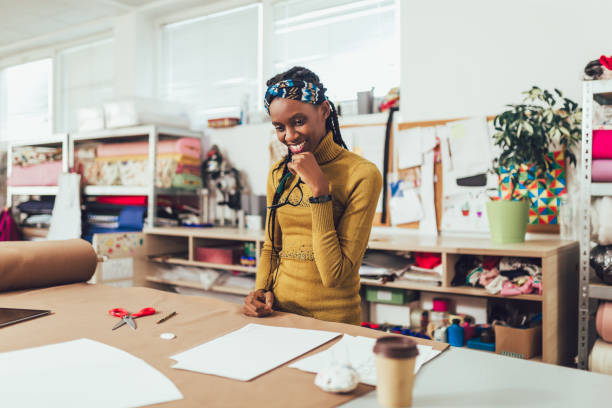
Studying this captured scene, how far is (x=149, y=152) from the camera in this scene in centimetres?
344

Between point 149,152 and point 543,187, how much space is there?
238 cm

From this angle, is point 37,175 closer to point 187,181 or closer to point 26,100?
point 187,181

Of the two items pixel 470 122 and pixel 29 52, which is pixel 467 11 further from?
pixel 29 52

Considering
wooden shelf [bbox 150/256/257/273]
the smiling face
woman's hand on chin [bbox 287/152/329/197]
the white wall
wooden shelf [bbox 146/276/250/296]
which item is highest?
the white wall

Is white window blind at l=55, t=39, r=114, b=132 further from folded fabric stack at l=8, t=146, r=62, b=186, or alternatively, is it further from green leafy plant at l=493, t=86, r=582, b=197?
green leafy plant at l=493, t=86, r=582, b=197

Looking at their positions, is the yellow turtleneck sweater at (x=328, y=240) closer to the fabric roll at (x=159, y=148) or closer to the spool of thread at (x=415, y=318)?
the spool of thread at (x=415, y=318)

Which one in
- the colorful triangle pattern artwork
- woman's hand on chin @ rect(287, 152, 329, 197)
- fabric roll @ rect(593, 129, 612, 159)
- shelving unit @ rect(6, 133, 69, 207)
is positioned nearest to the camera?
woman's hand on chin @ rect(287, 152, 329, 197)

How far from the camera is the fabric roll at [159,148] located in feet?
11.1

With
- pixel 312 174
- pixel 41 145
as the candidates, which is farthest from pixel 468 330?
pixel 41 145

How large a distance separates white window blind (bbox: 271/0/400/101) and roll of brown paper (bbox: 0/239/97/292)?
2.13 m

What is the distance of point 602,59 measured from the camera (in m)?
2.00

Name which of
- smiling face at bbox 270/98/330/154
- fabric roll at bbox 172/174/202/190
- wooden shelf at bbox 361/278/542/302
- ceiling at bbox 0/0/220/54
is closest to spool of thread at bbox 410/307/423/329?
wooden shelf at bbox 361/278/542/302

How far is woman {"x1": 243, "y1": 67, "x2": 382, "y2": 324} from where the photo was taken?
1217mm

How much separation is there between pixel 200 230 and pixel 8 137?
3482 mm
